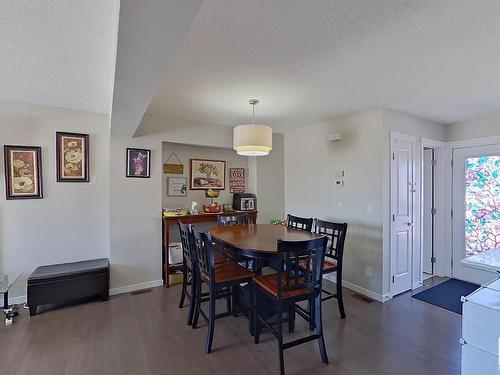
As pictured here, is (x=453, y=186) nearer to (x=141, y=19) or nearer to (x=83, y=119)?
(x=141, y=19)

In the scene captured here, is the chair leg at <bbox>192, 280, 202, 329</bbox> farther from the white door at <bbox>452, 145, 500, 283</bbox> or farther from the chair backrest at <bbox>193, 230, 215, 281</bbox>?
the white door at <bbox>452, 145, 500, 283</bbox>

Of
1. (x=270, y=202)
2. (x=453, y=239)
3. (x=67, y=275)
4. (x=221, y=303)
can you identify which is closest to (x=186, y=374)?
(x=221, y=303)

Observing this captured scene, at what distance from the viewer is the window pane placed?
3599 millimetres

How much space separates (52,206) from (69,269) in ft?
2.73

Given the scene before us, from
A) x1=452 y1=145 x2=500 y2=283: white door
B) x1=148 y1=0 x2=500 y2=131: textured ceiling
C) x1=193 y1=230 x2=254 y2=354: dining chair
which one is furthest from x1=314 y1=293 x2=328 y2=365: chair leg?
x1=452 y1=145 x2=500 y2=283: white door

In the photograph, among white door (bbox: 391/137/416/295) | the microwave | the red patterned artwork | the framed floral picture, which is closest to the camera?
white door (bbox: 391/137/416/295)

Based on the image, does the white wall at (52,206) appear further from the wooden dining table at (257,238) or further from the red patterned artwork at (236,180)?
the red patterned artwork at (236,180)

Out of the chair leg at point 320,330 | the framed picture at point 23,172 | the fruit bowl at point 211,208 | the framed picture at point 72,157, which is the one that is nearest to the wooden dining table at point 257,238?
the chair leg at point 320,330

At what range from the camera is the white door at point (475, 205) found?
11.9 feet

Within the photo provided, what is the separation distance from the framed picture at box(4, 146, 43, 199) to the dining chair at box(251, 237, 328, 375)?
2972 mm

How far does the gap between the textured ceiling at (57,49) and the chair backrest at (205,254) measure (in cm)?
159

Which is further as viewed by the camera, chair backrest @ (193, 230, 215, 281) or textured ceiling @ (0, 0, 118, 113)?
chair backrest @ (193, 230, 215, 281)

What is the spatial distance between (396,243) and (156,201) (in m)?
3.35

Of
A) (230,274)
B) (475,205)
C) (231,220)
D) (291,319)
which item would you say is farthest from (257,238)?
(475,205)
